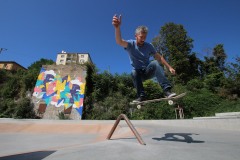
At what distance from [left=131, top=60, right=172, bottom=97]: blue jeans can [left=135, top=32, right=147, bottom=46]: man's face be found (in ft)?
1.82

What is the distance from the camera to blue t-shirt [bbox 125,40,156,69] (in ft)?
12.7

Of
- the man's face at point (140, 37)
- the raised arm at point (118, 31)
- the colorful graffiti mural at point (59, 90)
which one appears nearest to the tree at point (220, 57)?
the colorful graffiti mural at point (59, 90)

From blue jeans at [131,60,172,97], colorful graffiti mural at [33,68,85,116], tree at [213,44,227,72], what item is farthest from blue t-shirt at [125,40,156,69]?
tree at [213,44,227,72]

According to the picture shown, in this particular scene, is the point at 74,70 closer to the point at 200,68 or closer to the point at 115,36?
the point at 115,36

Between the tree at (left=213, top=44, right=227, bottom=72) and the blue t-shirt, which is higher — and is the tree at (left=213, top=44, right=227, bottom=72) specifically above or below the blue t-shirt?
above

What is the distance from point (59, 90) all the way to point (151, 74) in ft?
52.0

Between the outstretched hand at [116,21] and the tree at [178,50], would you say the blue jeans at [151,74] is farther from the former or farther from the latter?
the tree at [178,50]

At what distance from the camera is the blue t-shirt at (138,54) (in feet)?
12.7

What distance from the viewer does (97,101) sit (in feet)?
58.6

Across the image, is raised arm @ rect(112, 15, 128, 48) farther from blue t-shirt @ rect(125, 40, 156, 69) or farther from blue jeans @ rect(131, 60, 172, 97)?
blue jeans @ rect(131, 60, 172, 97)

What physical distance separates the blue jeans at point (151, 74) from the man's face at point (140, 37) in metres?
0.55

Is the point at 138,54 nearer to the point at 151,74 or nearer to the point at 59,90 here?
the point at 151,74

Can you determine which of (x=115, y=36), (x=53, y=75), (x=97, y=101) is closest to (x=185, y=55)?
(x=97, y=101)

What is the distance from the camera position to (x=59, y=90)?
17812 mm
